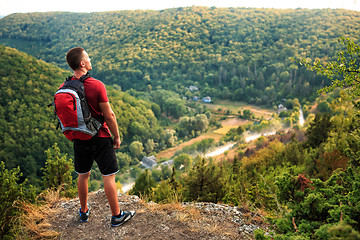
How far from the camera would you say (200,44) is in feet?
334

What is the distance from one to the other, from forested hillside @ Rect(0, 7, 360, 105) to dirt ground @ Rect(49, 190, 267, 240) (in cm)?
6763

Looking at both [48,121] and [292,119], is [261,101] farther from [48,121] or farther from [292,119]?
[48,121]

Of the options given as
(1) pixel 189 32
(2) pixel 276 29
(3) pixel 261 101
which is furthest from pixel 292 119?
(1) pixel 189 32

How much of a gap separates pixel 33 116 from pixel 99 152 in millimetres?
42734

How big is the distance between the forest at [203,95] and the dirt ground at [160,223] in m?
0.33

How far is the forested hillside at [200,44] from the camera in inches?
3012

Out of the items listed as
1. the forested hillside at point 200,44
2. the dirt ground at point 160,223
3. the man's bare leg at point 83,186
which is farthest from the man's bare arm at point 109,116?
the forested hillside at point 200,44

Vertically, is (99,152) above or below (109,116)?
below

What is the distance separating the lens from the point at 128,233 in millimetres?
3094

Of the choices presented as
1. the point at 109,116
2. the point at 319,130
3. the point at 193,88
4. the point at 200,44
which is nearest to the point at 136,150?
the point at 319,130

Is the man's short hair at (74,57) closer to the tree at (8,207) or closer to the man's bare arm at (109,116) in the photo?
the man's bare arm at (109,116)

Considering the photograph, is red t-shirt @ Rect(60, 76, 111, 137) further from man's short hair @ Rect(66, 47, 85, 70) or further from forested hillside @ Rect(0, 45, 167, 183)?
forested hillside @ Rect(0, 45, 167, 183)

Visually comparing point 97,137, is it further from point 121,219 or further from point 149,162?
point 149,162

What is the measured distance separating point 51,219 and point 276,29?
107289 millimetres
